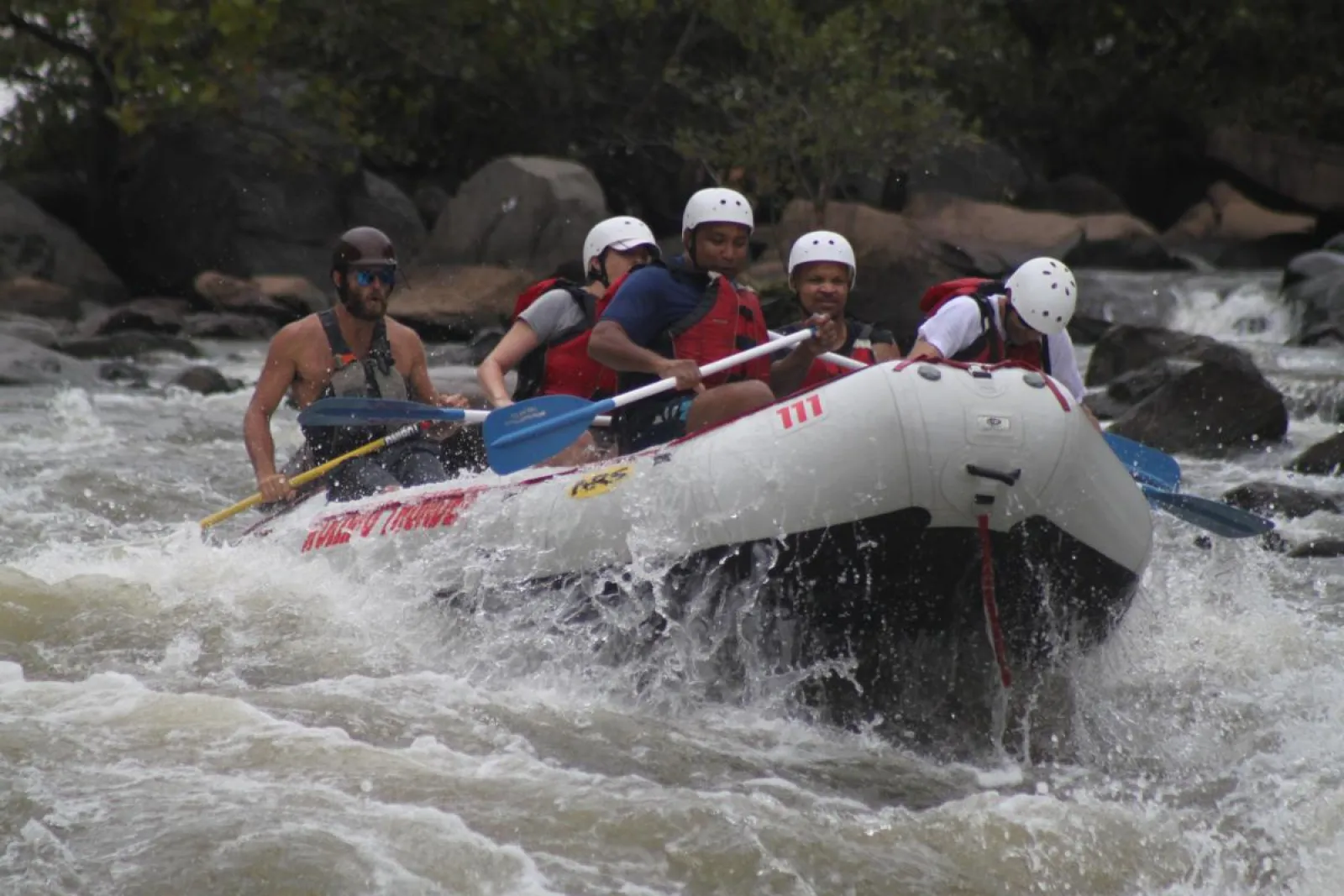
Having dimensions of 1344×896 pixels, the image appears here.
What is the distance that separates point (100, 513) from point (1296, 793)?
6396 mm

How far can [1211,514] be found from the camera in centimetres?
614

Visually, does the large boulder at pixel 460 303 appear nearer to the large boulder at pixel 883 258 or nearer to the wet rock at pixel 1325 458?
the large boulder at pixel 883 258

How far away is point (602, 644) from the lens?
5.56 m

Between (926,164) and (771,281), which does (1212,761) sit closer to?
(771,281)

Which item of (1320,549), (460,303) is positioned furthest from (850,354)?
(460,303)

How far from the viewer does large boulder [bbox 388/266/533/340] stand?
17.2 metres

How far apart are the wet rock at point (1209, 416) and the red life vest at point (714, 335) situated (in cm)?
544

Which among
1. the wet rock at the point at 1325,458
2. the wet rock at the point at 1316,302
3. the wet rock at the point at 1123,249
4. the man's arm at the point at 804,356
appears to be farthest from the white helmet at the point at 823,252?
the wet rock at the point at 1123,249

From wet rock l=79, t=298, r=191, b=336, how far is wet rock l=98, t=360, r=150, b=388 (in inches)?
100

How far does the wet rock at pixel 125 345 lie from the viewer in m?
15.9

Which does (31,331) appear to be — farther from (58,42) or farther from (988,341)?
(988,341)

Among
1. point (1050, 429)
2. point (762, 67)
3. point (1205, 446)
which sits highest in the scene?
point (762, 67)

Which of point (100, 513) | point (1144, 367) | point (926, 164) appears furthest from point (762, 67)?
point (100, 513)

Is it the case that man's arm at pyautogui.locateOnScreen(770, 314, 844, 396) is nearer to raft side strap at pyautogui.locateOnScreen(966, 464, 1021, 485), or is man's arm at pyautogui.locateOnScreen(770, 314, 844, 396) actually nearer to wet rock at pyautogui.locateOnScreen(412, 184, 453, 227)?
raft side strap at pyautogui.locateOnScreen(966, 464, 1021, 485)
